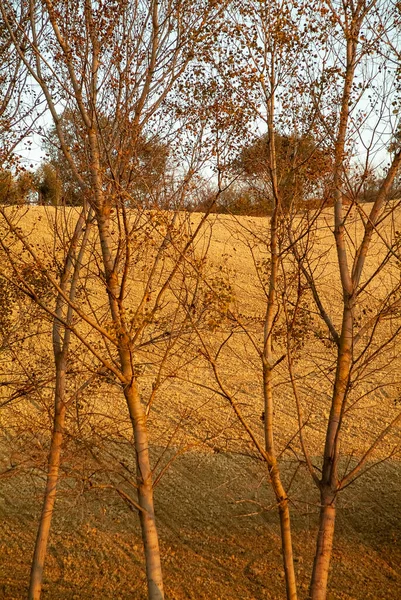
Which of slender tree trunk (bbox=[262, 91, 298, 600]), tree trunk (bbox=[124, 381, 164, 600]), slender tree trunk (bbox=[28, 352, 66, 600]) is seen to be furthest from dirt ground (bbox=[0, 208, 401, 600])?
slender tree trunk (bbox=[262, 91, 298, 600])

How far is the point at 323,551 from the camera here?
6.31 meters

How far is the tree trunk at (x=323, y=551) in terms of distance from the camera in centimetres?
Answer: 624

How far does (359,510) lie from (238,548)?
2.34m

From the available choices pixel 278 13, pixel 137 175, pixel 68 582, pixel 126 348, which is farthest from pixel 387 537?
pixel 278 13

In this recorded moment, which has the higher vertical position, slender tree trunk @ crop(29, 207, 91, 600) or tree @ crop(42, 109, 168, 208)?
tree @ crop(42, 109, 168, 208)

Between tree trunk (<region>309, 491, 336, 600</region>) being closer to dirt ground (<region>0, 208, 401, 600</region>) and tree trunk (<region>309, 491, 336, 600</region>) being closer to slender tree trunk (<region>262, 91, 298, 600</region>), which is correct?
slender tree trunk (<region>262, 91, 298, 600</region>)

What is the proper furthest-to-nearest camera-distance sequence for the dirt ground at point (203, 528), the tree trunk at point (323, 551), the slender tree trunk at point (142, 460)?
the dirt ground at point (203, 528) → the slender tree trunk at point (142, 460) → the tree trunk at point (323, 551)

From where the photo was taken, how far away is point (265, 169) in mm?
6707

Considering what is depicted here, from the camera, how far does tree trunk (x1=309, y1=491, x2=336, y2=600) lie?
246 inches

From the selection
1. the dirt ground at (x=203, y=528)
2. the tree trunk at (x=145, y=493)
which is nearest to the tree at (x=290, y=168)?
the dirt ground at (x=203, y=528)

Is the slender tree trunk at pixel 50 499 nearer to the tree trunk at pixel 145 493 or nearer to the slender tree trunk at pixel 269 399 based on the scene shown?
the tree trunk at pixel 145 493

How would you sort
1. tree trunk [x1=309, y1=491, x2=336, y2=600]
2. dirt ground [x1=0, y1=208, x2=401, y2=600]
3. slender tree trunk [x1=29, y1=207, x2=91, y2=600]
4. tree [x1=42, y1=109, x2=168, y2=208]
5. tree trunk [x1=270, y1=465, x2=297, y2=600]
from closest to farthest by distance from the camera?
tree trunk [x1=270, y1=465, x2=297, y2=600] → tree trunk [x1=309, y1=491, x2=336, y2=600] → tree [x1=42, y1=109, x2=168, y2=208] → slender tree trunk [x1=29, y1=207, x2=91, y2=600] → dirt ground [x1=0, y1=208, x2=401, y2=600]

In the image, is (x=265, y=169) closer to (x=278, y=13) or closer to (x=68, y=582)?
(x=278, y=13)

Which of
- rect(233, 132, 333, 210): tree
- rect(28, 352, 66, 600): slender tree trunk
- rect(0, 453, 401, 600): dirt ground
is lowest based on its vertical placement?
rect(0, 453, 401, 600): dirt ground
